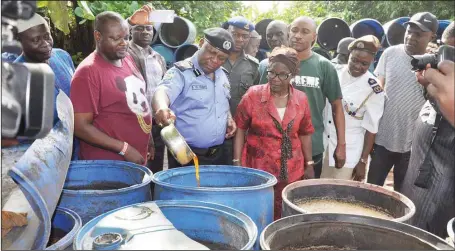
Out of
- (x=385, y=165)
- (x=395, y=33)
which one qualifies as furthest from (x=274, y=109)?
(x=395, y=33)

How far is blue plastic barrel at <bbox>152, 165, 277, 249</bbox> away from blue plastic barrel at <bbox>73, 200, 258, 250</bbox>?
0.12 m

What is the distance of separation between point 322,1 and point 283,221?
17.7 meters

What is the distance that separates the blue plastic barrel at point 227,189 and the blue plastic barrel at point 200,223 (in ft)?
0.40

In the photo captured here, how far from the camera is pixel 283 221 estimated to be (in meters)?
1.54

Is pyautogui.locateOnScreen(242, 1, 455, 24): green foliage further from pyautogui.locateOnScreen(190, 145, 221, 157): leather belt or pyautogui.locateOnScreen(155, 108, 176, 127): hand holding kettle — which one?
pyautogui.locateOnScreen(155, 108, 176, 127): hand holding kettle

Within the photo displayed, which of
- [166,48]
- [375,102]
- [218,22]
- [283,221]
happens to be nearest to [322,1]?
[218,22]

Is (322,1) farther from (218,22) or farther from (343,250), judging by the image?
(343,250)

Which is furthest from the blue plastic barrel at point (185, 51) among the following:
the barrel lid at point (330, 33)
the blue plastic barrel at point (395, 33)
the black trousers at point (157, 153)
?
the blue plastic barrel at point (395, 33)

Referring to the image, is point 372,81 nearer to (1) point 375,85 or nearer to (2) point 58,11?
(1) point 375,85

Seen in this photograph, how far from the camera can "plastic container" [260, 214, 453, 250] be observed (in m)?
1.50

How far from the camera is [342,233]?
1.60 m

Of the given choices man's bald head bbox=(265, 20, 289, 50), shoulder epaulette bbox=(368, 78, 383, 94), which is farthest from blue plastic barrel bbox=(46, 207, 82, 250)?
man's bald head bbox=(265, 20, 289, 50)

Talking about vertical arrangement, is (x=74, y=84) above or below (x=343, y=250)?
above

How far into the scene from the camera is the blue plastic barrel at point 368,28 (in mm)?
7278
